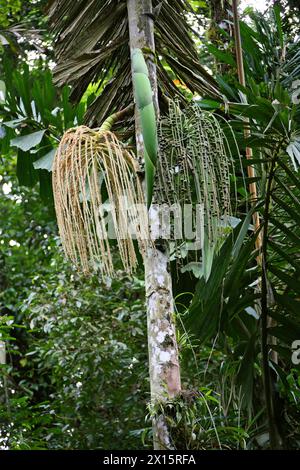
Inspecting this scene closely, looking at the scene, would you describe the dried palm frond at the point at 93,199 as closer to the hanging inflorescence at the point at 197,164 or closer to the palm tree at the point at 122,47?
the hanging inflorescence at the point at 197,164

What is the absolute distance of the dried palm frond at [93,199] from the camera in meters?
1.88

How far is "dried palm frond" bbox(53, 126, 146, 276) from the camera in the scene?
6.18 feet

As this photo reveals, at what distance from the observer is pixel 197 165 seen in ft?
6.72

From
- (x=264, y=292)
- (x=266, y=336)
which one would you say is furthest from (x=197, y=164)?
(x=266, y=336)

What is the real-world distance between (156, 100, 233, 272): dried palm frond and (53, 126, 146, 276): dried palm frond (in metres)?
0.11

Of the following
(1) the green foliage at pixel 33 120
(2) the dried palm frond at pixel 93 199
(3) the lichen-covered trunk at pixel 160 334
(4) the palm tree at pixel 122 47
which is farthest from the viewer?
(1) the green foliage at pixel 33 120

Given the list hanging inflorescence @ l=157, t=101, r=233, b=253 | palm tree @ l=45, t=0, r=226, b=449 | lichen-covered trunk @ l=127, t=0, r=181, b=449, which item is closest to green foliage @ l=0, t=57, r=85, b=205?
palm tree @ l=45, t=0, r=226, b=449

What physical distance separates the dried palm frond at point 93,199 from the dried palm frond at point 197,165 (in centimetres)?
11

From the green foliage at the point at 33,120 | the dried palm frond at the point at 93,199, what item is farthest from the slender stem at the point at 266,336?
the green foliage at the point at 33,120

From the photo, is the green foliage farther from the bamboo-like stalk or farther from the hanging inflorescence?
the hanging inflorescence

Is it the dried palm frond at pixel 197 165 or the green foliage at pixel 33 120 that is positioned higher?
the green foliage at pixel 33 120

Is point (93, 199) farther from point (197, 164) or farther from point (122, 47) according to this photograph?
point (122, 47)

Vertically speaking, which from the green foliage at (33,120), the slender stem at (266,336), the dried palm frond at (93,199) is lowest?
the slender stem at (266,336)

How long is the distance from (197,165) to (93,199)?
13.3 inches
